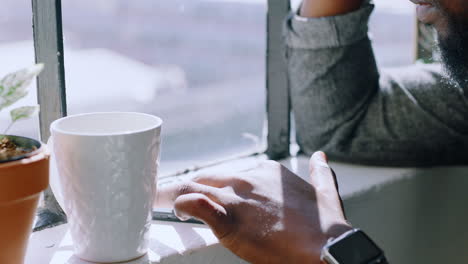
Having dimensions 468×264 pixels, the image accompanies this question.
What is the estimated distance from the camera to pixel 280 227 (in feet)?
2.05

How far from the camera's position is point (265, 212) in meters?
0.64

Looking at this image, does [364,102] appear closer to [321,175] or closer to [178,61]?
[321,175]

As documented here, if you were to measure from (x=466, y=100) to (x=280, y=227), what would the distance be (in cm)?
50

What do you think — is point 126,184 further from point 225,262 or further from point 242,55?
point 242,55

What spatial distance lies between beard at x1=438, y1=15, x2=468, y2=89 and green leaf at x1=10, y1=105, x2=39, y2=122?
2.06 ft

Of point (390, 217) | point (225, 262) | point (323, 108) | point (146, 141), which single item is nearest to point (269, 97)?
point (323, 108)

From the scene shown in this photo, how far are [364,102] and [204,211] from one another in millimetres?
503

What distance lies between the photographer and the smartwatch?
0.59 meters

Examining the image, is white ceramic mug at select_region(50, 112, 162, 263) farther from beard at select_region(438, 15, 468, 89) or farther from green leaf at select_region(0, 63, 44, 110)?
beard at select_region(438, 15, 468, 89)

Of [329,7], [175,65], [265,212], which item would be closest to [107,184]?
[265,212]

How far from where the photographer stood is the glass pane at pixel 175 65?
13.1 feet

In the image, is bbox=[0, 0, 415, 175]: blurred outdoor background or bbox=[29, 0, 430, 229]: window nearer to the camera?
bbox=[29, 0, 430, 229]: window

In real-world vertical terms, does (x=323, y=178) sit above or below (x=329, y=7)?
below

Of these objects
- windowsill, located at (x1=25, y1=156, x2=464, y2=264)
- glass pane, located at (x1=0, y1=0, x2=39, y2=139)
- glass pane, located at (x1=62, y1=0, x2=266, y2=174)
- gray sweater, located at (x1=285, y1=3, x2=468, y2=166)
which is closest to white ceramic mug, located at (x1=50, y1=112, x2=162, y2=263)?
windowsill, located at (x1=25, y1=156, x2=464, y2=264)
